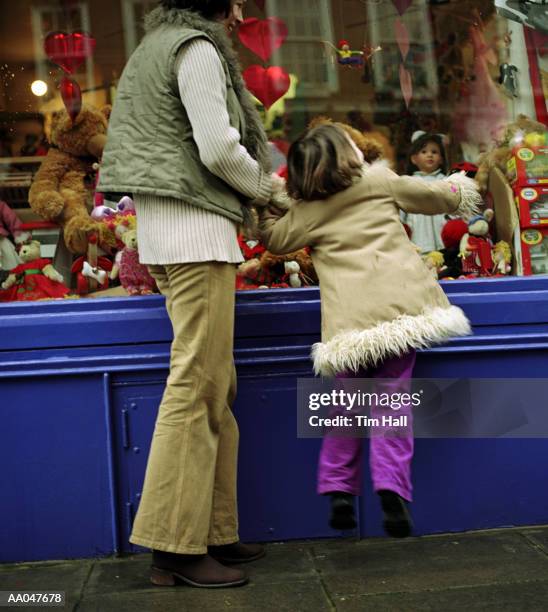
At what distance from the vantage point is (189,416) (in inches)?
116

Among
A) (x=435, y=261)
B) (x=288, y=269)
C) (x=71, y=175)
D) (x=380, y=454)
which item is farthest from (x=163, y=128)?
(x=435, y=261)

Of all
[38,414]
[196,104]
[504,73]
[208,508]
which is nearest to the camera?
[196,104]

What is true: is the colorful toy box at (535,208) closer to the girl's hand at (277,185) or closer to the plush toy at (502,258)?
the plush toy at (502,258)

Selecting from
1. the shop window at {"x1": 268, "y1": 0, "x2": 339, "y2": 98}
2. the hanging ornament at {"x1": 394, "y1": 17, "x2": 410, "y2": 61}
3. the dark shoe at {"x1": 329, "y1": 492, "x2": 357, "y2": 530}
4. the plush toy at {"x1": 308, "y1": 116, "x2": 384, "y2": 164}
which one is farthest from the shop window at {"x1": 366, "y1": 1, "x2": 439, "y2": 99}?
the dark shoe at {"x1": 329, "y1": 492, "x2": 357, "y2": 530}

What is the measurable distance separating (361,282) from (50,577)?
147 centimetres

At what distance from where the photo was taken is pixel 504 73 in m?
4.51

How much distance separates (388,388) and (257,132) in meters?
0.95

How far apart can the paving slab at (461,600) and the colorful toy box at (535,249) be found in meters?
1.44

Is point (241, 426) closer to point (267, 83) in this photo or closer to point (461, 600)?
point (461, 600)

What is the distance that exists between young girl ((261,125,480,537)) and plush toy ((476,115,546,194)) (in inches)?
43.8

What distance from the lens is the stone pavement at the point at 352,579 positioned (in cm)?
286

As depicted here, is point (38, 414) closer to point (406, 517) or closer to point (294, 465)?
point (294, 465)

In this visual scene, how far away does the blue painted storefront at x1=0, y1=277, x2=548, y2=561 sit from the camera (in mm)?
3326

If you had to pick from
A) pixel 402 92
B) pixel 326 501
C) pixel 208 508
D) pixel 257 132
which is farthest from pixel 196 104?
pixel 402 92
